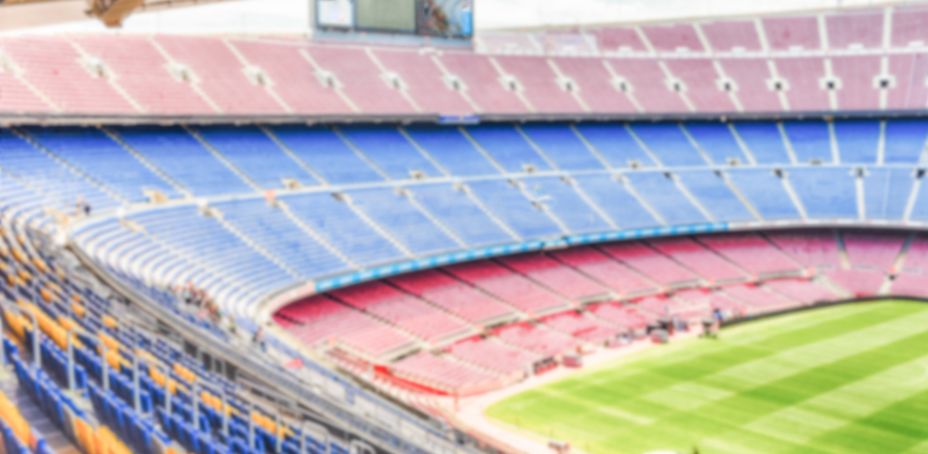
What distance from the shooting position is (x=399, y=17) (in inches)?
1853

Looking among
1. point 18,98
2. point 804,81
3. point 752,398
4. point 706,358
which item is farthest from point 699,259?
point 18,98

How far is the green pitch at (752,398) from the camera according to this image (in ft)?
82.3

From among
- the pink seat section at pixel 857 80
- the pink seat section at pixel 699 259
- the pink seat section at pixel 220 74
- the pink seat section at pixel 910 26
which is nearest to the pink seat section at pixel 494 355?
the pink seat section at pixel 220 74

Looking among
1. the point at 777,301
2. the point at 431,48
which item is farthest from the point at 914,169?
the point at 431,48

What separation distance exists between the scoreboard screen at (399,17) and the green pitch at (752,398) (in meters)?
22.0

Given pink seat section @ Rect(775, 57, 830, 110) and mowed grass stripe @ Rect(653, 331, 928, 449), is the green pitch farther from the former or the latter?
pink seat section @ Rect(775, 57, 830, 110)

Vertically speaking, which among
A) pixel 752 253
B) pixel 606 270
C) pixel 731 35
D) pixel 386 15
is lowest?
pixel 606 270

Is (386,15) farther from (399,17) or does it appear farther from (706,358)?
(706,358)

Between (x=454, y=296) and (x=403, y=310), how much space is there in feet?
9.53

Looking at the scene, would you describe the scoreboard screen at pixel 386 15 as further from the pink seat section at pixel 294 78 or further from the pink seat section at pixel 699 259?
the pink seat section at pixel 699 259

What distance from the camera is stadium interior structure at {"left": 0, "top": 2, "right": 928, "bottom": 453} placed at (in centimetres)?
1599

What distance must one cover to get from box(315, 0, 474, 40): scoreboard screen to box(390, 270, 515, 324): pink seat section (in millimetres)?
15114

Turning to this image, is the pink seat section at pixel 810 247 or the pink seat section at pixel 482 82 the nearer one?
the pink seat section at pixel 482 82

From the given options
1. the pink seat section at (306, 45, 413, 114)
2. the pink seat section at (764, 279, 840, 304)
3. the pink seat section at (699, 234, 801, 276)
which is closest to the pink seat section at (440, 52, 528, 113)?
the pink seat section at (306, 45, 413, 114)
